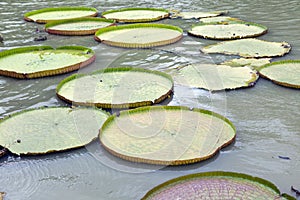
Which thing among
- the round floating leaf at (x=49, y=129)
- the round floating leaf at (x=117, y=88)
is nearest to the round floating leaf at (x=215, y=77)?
the round floating leaf at (x=117, y=88)

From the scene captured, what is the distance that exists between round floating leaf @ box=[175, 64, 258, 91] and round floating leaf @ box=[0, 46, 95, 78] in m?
1.36

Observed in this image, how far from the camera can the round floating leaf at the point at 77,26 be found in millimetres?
6750

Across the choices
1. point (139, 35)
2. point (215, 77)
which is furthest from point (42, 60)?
point (215, 77)

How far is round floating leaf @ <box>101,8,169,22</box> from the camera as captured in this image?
24.5ft

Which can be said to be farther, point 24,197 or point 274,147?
point 274,147

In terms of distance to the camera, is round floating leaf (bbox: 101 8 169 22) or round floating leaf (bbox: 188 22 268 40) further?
round floating leaf (bbox: 101 8 169 22)

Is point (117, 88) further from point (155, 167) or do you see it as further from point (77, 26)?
point (77, 26)

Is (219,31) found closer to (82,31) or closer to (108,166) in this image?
(82,31)

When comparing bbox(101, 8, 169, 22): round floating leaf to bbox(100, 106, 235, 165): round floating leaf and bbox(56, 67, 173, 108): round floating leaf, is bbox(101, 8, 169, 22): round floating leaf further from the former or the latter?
bbox(100, 106, 235, 165): round floating leaf

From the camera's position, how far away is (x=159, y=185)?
2922mm

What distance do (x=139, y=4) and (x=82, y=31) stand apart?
2.45 metres

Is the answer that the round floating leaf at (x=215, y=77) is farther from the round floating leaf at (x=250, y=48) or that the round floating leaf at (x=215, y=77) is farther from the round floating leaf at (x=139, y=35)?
the round floating leaf at (x=139, y=35)

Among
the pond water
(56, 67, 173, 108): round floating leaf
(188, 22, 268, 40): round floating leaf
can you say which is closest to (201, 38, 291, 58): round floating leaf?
the pond water

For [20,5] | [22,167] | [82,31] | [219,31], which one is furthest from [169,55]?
[20,5]
